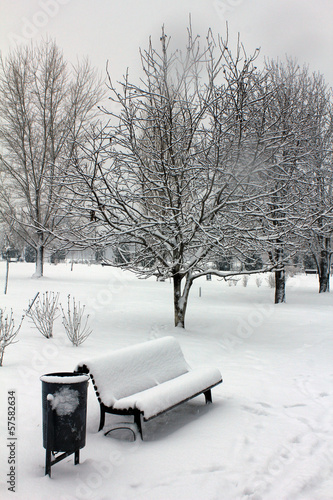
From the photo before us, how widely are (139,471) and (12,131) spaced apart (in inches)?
921

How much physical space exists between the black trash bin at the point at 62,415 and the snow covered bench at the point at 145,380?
0.64 meters

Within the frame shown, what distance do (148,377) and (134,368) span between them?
229 millimetres

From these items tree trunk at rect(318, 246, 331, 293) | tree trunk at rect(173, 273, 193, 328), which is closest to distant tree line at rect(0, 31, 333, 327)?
tree trunk at rect(173, 273, 193, 328)

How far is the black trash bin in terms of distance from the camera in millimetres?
3264

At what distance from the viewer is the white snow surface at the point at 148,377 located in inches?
159

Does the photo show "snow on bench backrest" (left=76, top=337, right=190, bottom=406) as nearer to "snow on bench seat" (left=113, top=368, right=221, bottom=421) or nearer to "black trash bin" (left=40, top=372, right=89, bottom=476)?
"snow on bench seat" (left=113, top=368, right=221, bottom=421)

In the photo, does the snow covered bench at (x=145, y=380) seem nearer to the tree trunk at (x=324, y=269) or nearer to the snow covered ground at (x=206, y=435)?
the snow covered ground at (x=206, y=435)

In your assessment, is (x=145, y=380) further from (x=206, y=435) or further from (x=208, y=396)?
(x=208, y=396)

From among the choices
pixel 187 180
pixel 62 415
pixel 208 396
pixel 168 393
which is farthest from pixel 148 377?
pixel 187 180

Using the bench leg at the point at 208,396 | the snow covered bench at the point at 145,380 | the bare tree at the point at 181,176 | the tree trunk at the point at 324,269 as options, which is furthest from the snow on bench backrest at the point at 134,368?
the tree trunk at the point at 324,269

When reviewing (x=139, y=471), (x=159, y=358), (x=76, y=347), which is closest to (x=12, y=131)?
(x=76, y=347)

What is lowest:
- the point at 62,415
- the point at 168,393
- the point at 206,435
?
the point at 206,435

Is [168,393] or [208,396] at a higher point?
[168,393]

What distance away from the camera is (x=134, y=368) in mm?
4523
